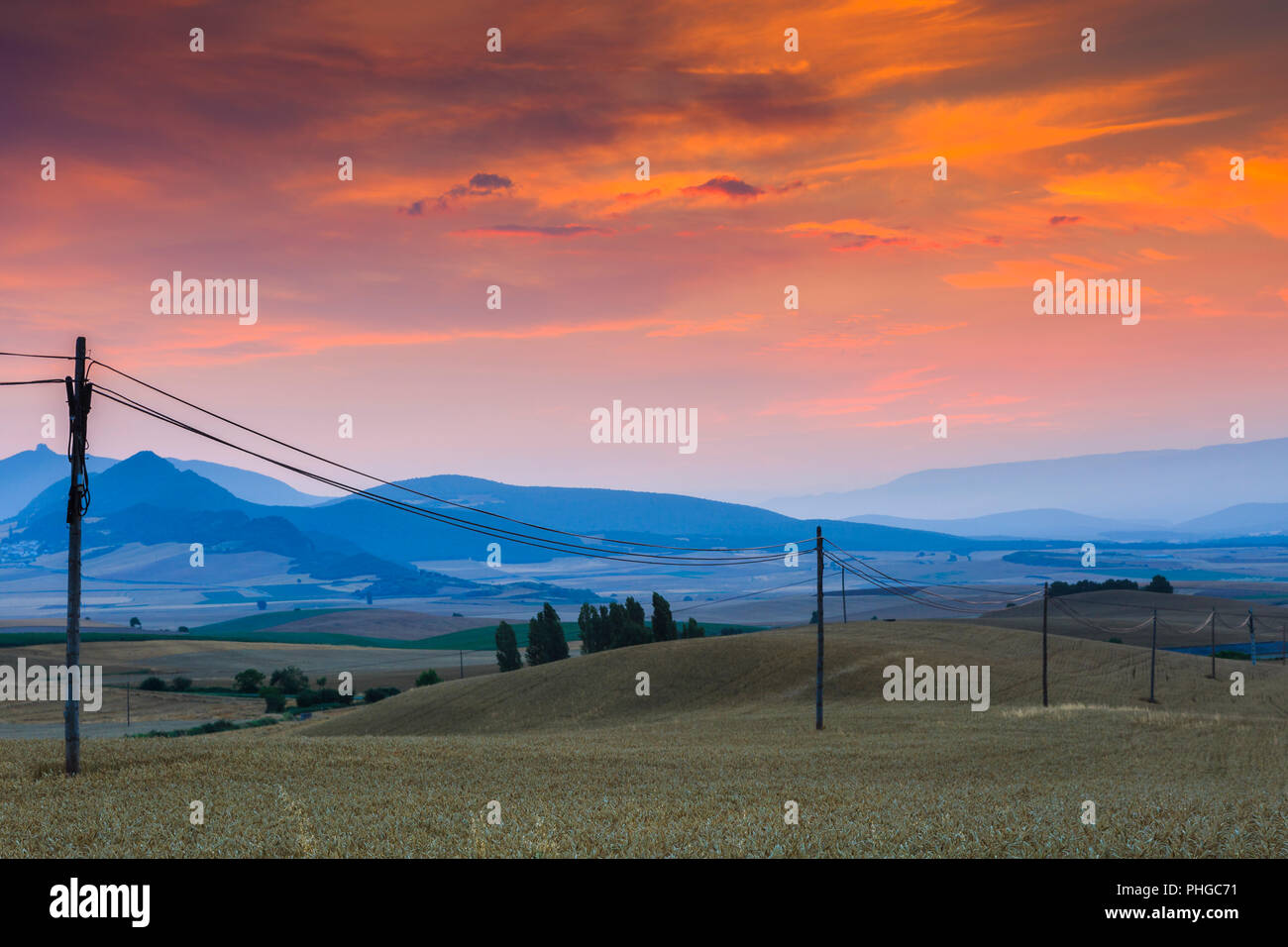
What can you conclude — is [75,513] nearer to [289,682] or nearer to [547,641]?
[547,641]

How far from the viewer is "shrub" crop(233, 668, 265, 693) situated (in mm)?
152250

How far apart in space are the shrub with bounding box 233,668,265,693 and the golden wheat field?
3309 inches

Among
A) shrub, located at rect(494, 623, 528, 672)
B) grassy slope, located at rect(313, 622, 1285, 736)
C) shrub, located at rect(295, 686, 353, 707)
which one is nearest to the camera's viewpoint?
grassy slope, located at rect(313, 622, 1285, 736)

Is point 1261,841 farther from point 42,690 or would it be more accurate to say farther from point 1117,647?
point 42,690

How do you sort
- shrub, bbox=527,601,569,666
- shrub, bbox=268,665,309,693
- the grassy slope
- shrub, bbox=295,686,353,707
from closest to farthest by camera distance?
the grassy slope → shrub, bbox=295,686,353,707 → shrub, bbox=527,601,569,666 → shrub, bbox=268,665,309,693

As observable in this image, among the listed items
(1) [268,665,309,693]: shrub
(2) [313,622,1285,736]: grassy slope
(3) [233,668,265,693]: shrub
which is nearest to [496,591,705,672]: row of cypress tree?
(2) [313,622,1285,736]: grassy slope

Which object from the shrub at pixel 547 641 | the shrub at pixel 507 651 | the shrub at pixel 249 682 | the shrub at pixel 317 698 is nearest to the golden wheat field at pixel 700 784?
the shrub at pixel 317 698

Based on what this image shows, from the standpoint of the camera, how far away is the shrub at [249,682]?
152250mm

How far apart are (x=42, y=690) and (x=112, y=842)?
477 feet

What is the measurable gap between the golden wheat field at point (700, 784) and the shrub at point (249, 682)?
276ft

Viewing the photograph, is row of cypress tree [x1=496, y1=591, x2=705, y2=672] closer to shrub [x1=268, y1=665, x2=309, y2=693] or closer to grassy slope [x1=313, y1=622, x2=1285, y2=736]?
grassy slope [x1=313, y1=622, x2=1285, y2=736]

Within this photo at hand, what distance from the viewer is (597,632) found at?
137 metres

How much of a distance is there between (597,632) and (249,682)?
62.1m
